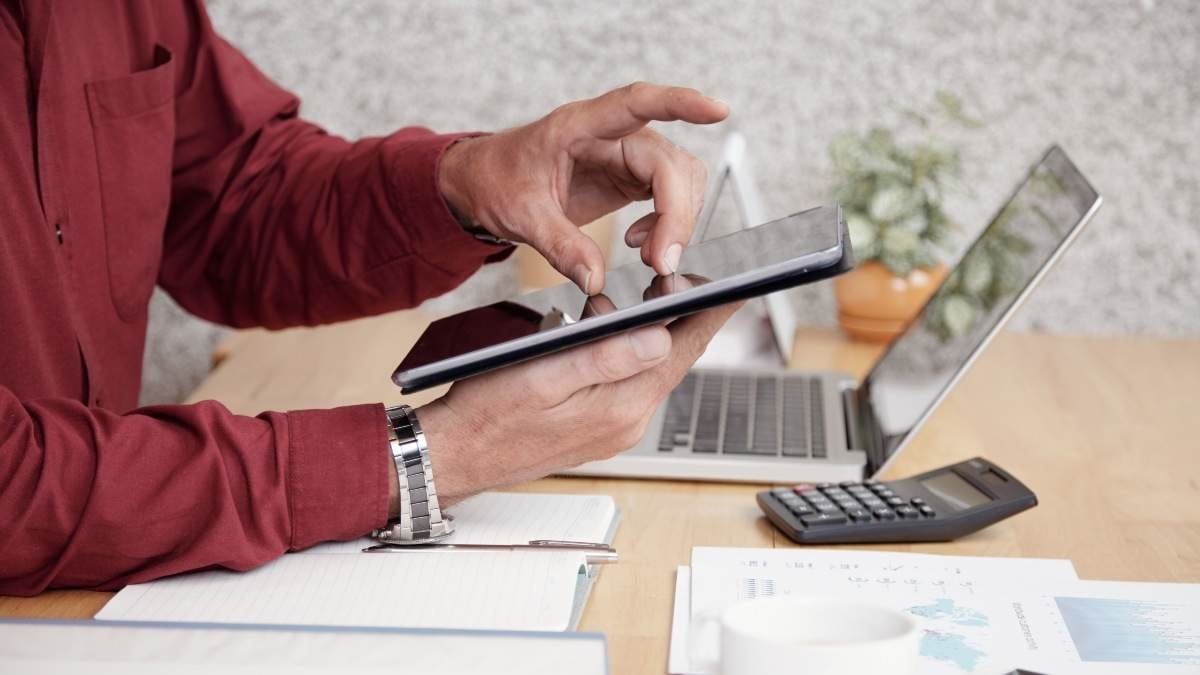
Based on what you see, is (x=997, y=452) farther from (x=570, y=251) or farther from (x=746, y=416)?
(x=570, y=251)

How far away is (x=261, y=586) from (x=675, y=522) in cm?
28

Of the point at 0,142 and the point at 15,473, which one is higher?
the point at 0,142

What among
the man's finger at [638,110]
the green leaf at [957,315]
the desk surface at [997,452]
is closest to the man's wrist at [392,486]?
the desk surface at [997,452]

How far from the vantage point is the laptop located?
0.95m

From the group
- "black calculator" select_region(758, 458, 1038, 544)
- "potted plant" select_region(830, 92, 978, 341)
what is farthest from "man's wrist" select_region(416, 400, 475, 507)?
"potted plant" select_region(830, 92, 978, 341)

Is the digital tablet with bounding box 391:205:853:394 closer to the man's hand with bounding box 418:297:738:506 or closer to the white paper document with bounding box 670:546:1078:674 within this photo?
the man's hand with bounding box 418:297:738:506

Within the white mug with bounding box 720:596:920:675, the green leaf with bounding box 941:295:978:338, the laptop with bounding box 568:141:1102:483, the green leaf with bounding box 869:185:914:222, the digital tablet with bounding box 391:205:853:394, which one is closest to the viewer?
the white mug with bounding box 720:596:920:675

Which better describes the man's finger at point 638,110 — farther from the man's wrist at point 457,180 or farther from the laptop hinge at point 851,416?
the laptop hinge at point 851,416

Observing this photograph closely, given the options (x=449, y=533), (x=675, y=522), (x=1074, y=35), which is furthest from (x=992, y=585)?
(x=1074, y=35)

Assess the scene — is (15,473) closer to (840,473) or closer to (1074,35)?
(840,473)

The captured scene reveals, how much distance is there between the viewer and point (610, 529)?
83cm

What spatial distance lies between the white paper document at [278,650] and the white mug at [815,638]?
0.07 metres

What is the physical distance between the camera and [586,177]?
94 centimetres

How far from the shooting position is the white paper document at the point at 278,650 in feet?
1.94
